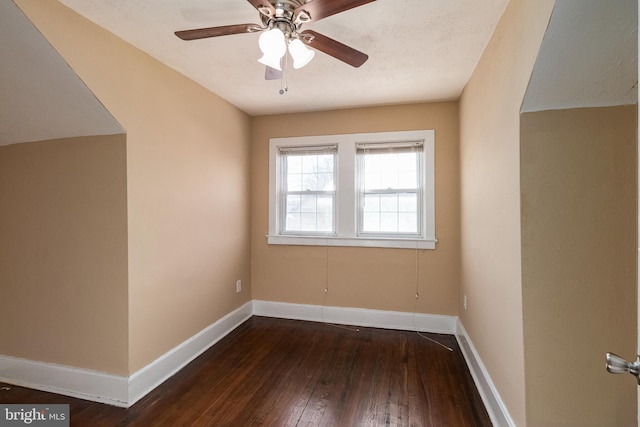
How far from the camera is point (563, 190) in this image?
52.9 inches

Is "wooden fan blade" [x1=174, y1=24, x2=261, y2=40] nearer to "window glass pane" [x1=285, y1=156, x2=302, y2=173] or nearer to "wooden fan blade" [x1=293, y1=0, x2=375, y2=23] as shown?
"wooden fan blade" [x1=293, y1=0, x2=375, y2=23]

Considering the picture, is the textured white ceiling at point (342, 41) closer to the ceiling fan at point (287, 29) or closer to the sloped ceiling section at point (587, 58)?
the ceiling fan at point (287, 29)

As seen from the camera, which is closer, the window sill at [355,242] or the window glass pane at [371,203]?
the window sill at [355,242]

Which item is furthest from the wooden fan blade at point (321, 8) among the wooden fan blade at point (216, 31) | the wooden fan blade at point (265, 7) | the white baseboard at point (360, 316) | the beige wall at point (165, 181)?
the white baseboard at point (360, 316)

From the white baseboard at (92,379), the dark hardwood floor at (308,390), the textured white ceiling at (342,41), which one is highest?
the textured white ceiling at (342,41)

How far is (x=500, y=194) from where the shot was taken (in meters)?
1.67

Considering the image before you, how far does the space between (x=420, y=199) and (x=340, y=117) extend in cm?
123

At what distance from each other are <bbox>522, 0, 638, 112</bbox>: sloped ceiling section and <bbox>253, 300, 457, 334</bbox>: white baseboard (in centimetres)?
228

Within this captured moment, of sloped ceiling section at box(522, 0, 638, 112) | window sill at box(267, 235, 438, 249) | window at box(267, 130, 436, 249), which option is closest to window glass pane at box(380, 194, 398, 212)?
window at box(267, 130, 436, 249)

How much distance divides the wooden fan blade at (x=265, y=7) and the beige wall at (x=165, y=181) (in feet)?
3.69

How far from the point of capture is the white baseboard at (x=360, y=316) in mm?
2955

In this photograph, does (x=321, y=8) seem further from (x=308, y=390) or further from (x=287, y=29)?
(x=308, y=390)

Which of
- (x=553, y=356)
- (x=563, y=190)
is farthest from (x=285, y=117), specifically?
(x=553, y=356)

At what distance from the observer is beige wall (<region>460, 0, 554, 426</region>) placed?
1.38 meters
